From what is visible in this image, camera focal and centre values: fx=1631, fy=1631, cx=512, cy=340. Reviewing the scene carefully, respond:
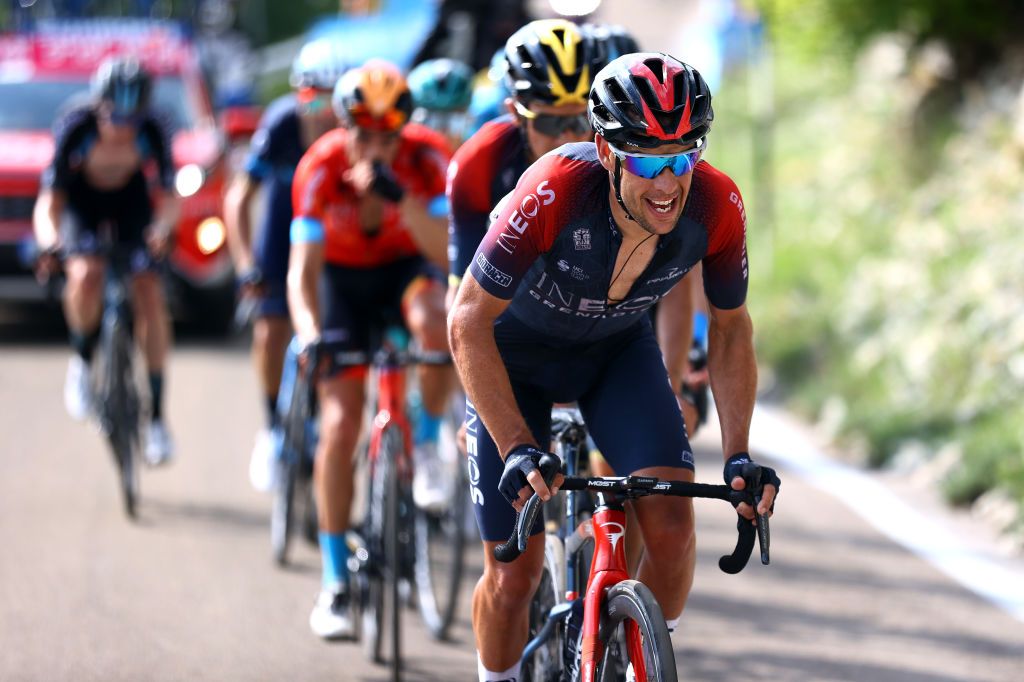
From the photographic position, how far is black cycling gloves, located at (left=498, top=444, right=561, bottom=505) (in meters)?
3.89

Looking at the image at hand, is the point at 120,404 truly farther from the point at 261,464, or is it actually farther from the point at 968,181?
the point at 968,181

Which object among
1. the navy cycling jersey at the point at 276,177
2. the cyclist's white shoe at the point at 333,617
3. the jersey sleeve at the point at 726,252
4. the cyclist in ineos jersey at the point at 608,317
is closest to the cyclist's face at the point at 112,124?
the navy cycling jersey at the point at 276,177

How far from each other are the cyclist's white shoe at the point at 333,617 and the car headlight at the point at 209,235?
8379mm

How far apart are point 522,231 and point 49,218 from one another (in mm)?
5208

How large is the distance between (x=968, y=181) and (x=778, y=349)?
2.08m

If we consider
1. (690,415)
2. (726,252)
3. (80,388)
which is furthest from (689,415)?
(80,388)

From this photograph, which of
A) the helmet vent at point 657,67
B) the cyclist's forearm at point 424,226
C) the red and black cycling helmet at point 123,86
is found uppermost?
the helmet vent at point 657,67

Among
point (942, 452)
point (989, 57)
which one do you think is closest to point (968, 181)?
point (989, 57)

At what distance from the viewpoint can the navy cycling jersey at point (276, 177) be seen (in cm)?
835

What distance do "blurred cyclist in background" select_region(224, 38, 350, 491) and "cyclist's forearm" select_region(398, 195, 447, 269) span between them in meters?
1.63

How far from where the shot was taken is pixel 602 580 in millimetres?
4148

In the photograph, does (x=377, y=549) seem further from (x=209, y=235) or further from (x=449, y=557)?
(x=209, y=235)

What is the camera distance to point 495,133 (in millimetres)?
5492

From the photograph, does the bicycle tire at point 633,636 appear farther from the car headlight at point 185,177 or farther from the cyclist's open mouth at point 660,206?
→ the car headlight at point 185,177
